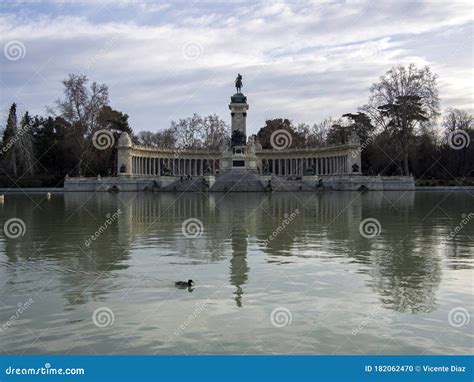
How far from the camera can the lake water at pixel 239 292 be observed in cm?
834

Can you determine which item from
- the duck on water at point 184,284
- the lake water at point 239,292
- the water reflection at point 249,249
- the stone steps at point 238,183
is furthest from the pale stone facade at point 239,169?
the duck on water at point 184,284

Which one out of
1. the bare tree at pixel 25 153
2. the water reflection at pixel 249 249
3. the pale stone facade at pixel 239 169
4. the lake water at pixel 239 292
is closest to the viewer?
the lake water at pixel 239 292

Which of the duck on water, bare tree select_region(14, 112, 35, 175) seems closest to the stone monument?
bare tree select_region(14, 112, 35, 175)

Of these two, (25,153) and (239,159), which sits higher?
(25,153)

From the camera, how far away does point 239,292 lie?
11.2 m

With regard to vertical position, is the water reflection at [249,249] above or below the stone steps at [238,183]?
below

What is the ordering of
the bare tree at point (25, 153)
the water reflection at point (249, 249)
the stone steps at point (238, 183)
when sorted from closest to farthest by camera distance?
the water reflection at point (249, 249) → the stone steps at point (238, 183) → the bare tree at point (25, 153)

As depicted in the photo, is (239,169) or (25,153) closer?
(239,169)

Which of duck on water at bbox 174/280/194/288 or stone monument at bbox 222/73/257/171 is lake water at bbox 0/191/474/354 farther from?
stone monument at bbox 222/73/257/171

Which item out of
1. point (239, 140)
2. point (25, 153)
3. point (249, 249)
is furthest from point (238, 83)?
point (249, 249)

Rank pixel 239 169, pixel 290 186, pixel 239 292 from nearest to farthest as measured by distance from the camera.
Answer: pixel 239 292 → pixel 290 186 → pixel 239 169

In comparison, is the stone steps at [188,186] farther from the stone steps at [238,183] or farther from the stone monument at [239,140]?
the stone monument at [239,140]

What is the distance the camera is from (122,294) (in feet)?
36.6

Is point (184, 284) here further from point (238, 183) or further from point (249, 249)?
point (238, 183)
